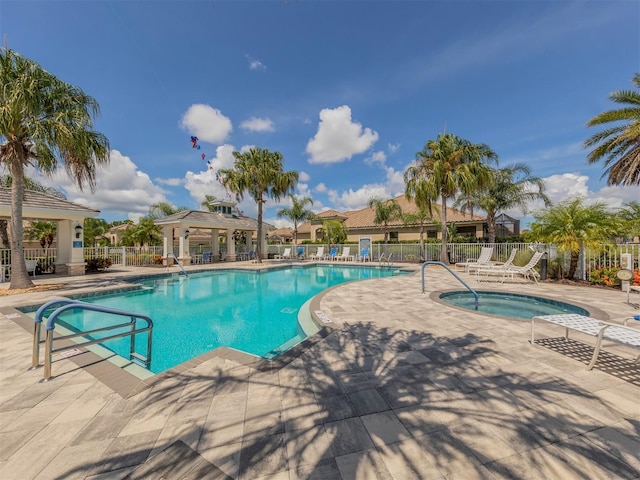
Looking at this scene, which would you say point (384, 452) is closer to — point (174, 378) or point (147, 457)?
point (147, 457)

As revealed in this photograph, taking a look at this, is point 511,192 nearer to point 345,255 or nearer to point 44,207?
point 345,255

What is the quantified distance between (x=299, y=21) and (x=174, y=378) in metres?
12.7

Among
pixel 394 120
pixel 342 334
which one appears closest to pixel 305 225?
pixel 394 120

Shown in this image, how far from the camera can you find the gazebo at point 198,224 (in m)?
18.2

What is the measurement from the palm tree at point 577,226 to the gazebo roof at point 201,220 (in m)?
19.5

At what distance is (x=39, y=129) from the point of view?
808cm

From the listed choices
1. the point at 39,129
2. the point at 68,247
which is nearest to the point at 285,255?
the point at 68,247

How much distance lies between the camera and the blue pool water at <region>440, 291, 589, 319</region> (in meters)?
6.92

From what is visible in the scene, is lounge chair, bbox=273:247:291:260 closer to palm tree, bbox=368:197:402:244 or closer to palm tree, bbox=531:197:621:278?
palm tree, bbox=368:197:402:244

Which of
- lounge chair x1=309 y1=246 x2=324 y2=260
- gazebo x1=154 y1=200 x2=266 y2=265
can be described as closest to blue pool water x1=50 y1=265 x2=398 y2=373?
gazebo x1=154 y1=200 x2=266 y2=265

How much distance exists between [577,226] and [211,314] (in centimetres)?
1291

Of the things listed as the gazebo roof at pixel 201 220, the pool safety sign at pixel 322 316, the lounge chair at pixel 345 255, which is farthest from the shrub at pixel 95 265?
the lounge chair at pixel 345 255

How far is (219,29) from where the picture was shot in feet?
31.8

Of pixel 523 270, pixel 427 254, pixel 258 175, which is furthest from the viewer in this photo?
pixel 427 254
